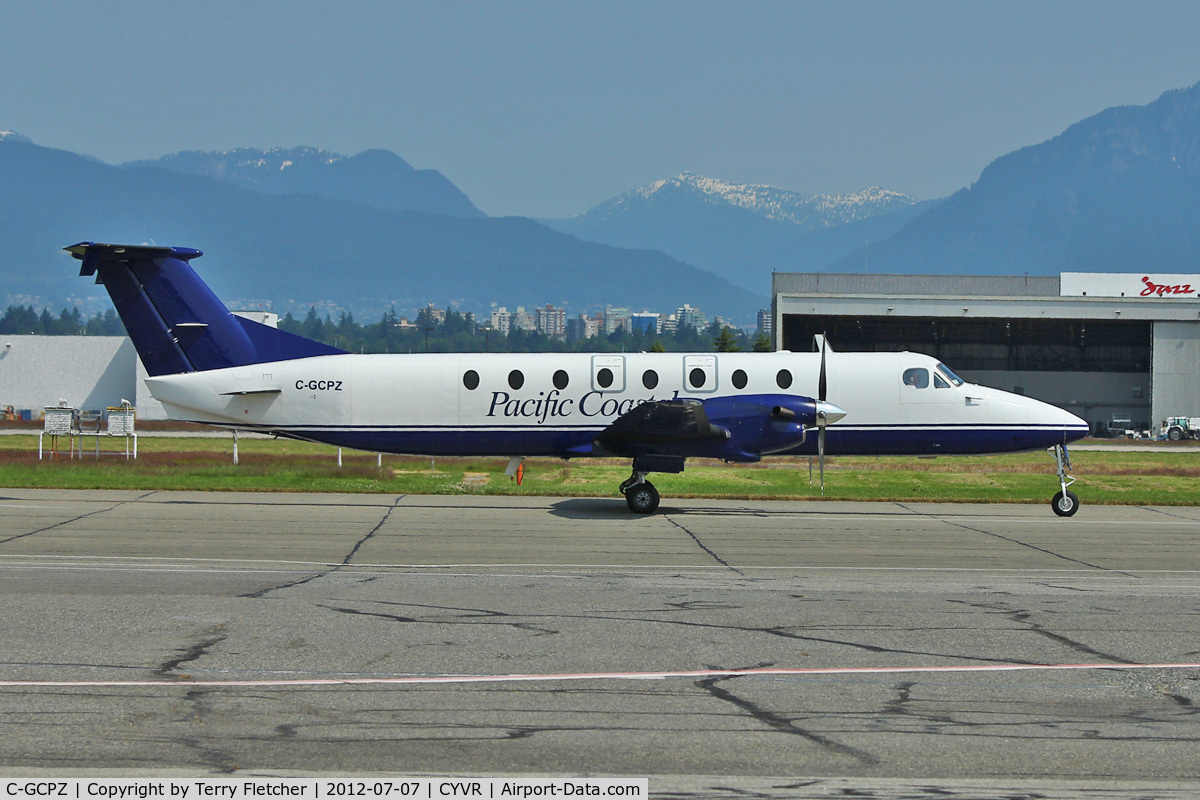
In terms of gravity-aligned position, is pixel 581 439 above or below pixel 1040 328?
below

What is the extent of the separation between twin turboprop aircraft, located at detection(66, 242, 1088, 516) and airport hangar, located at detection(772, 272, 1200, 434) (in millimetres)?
41020

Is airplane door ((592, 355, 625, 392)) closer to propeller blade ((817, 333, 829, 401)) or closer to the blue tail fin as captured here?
propeller blade ((817, 333, 829, 401))

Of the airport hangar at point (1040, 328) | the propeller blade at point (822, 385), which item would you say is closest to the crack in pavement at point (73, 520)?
the propeller blade at point (822, 385)

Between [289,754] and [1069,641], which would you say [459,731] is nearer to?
[289,754]

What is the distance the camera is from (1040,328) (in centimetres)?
8225

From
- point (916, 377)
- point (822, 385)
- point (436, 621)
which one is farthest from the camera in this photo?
point (916, 377)

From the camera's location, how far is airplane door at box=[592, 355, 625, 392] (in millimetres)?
22109

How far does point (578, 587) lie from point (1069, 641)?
5.51 meters

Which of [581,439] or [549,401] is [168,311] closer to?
[549,401]

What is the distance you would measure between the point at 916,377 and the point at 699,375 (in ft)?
15.5

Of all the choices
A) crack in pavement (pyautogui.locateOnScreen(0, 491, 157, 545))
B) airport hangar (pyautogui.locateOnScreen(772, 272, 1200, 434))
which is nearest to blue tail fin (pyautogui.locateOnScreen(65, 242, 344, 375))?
crack in pavement (pyautogui.locateOnScreen(0, 491, 157, 545))

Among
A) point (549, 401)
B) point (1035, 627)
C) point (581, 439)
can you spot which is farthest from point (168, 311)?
point (1035, 627)

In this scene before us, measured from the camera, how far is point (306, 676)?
846cm

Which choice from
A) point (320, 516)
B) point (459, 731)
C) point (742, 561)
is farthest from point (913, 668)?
point (320, 516)
